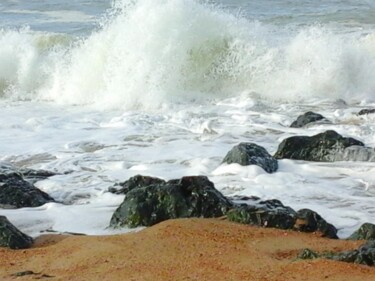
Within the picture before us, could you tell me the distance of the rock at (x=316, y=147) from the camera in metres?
7.68

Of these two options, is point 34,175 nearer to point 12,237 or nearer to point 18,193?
point 18,193

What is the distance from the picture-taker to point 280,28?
66.9 ft

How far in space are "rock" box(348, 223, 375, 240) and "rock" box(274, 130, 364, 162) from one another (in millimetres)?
2483

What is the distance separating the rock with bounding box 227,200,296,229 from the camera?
5.40 metres

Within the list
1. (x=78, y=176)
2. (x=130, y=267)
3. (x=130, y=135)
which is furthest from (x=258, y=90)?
(x=130, y=267)

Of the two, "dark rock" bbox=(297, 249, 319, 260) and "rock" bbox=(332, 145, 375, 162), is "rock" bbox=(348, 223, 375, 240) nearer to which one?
"dark rock" bbox=(297, 249, 319, 260)

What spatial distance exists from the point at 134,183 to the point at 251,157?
1.42 meters

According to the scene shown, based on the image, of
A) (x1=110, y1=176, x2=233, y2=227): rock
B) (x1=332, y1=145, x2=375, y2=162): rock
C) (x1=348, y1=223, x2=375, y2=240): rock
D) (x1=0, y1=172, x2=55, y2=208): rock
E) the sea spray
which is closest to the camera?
(x1=348, y1=223, x2=375, y2=240): rock

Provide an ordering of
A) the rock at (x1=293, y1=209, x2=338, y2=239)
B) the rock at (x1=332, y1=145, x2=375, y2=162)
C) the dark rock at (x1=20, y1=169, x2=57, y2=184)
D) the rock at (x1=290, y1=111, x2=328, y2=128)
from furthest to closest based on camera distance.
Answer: the rock at (x1=290, y1=111, x2=328, y2=128), the rock at (x1=332, y1=145, x2=375, y2=162), the dark rock at (x1=20, y1=169, x2=57, y2=184), the rock at (x1=293, y1=209, x2=338, y2=239)

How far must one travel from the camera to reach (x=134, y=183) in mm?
6438

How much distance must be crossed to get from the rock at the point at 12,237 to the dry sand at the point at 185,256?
77 millimetres

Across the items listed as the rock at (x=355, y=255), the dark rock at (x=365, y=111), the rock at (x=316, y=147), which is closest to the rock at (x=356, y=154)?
the rock at (x=316, y=147)

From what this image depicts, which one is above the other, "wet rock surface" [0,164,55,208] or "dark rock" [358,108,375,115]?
"wet rock surface" [0,164,55,208]

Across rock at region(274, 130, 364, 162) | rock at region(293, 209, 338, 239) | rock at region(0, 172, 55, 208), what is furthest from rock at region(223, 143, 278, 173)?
rock at region(0, 172, 55, 208)
